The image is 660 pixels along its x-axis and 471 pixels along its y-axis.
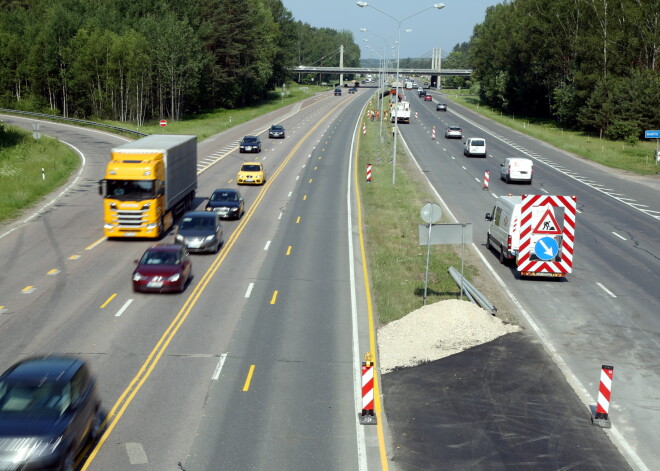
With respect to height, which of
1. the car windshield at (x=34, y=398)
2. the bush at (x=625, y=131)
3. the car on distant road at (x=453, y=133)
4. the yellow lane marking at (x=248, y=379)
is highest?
the bush at (x=625, y=131)

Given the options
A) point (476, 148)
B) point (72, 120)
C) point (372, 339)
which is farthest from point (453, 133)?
point (372, 339)

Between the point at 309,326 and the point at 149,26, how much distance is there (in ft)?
285

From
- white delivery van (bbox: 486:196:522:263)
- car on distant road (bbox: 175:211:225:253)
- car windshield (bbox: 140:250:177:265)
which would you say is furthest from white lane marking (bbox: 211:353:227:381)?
white delivery van (bbox: 486:196:522:263)

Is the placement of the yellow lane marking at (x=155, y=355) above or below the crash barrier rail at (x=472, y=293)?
below

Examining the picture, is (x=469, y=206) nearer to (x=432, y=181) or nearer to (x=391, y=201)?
(x=391, y=201)

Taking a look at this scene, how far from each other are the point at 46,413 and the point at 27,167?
40.4 meters

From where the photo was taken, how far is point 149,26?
324 ft

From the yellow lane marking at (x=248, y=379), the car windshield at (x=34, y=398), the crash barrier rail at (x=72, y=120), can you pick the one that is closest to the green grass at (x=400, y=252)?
the yellow lane marking at (x=248, y=379)

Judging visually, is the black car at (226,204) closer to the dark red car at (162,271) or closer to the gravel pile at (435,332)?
the dark red car at (162,271)

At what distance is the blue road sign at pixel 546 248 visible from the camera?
1033 inches

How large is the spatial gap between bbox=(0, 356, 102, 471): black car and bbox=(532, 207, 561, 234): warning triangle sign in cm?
1767

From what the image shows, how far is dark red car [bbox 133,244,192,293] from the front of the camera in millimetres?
23656

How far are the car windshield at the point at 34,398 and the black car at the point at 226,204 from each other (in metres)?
24.1

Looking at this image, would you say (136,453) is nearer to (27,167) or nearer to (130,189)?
(130,189)
